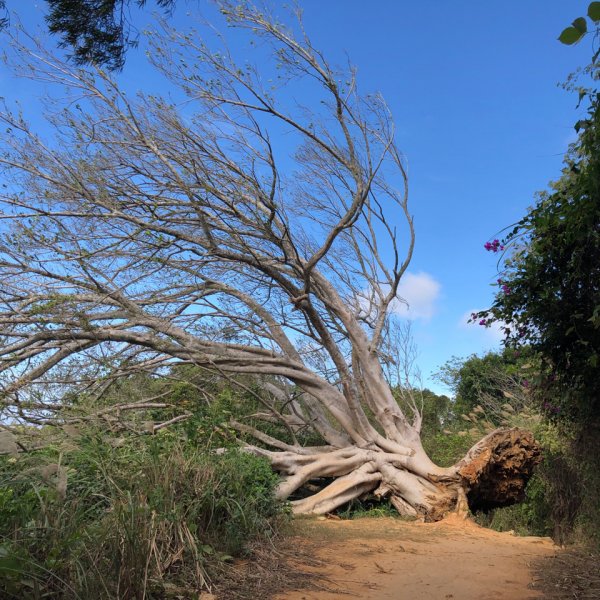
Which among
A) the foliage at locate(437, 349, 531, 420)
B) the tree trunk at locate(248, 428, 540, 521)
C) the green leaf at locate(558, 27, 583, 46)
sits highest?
the foliage at locate(437, 349, 531, 420)

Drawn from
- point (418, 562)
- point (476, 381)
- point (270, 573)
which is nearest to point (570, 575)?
point (418, 562)

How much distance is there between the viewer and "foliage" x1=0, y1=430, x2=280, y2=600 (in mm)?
3838

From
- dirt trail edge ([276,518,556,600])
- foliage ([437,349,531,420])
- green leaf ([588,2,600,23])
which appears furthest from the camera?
foliage ([437,349,531,420])

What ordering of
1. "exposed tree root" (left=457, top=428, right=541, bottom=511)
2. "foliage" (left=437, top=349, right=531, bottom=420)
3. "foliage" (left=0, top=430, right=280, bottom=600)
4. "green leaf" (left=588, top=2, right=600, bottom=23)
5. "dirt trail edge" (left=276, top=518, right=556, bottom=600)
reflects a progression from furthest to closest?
"foliage" (left=437, top=349, right=531, bottom=420)
"exposed tree root" (left=457, top=428, right=541, bottom=511)
"dirt trail edge" (left=276, top=518, right=556, bottom=600)
"foliage" (left=0, top=430, right=280, bottom=600)
"green leaf" (left=588, top=2, right=600, bottom=23)

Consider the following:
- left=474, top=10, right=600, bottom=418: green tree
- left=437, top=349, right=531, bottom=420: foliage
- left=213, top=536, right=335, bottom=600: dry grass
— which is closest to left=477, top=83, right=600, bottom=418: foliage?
left=474, top=10, right=600, bottom=418: green tree

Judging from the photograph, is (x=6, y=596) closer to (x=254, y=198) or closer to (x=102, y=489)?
(x=102, y=489)

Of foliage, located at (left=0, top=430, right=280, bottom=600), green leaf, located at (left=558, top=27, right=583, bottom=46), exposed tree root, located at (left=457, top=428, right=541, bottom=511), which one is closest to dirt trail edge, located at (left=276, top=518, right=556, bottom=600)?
foliage, located at (left=0, top=430, right=280, bottom=600)

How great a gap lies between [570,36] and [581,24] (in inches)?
1.8

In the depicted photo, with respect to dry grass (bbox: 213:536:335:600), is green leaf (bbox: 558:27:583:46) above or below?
above

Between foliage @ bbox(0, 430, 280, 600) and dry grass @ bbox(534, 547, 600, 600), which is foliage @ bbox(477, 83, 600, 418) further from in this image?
foliage @ bbox(0, 430, 280, 600)

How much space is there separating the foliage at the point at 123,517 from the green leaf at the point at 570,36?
4070 mm

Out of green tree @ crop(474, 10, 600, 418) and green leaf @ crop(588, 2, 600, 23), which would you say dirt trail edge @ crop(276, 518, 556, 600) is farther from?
green leaf @ crop(588, 2, 600, 23)

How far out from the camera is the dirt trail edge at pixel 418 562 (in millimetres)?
5375

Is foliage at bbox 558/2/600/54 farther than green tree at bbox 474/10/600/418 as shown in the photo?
No
